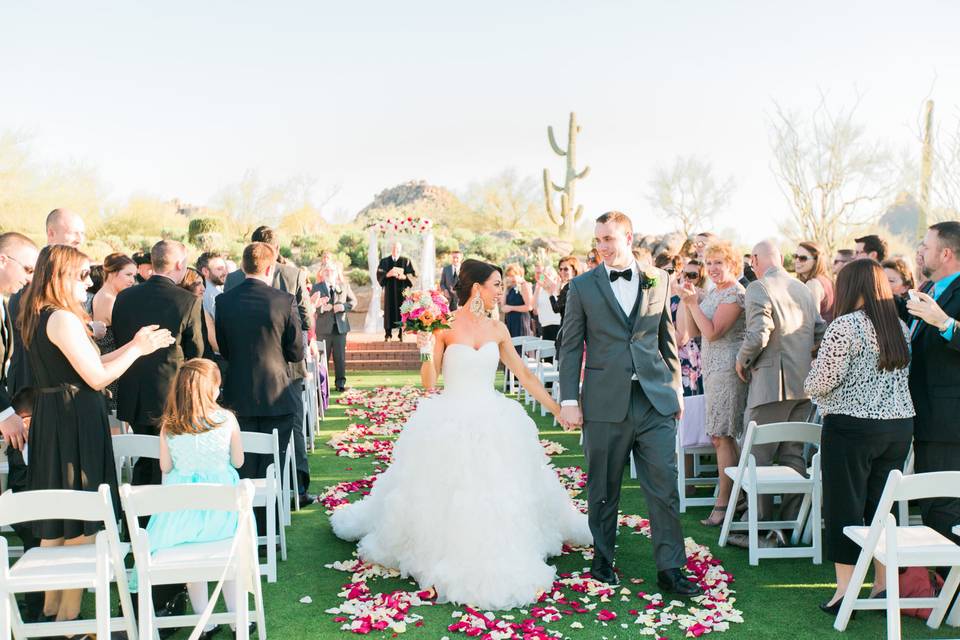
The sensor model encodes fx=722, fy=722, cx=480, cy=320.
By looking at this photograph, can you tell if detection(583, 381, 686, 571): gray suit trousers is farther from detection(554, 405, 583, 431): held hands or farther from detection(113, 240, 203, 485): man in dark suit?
detection(113, 240, 203, 485): man in dark suit

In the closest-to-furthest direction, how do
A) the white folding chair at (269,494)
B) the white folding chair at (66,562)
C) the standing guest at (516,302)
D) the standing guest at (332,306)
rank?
the white folding chair at (66,562) < the white folding chair at (269,494) < the standing guest at (332,306) < the standing guest at (516,302)

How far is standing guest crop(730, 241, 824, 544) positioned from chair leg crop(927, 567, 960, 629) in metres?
1.33

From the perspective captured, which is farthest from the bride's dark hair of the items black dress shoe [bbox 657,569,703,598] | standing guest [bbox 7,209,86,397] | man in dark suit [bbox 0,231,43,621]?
man in dark suit [bbox 0,231,43,621]

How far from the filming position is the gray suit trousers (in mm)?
4363

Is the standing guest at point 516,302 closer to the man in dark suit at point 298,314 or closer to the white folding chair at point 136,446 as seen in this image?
the man in dark suit at point 298,314

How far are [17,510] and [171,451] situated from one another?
0.92m

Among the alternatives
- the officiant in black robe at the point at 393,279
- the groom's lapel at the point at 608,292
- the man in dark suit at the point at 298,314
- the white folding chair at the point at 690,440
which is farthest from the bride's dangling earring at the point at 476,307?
the officiant in black robe at the point at 393,279

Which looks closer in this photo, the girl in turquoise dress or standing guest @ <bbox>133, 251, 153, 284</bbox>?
the girl in turquoise dress

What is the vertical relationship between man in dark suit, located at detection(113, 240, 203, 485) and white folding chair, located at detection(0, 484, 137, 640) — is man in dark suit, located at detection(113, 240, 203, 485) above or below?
above

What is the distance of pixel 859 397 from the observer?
4008mm

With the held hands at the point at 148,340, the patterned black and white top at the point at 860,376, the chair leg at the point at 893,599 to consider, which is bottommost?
the chair leg at the point at 893,599

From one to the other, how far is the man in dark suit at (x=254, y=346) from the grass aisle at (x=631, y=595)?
2.18 ft

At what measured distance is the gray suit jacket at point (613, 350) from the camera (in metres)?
4.33

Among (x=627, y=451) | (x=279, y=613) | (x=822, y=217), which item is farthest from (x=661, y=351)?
(x=822, y=217)
